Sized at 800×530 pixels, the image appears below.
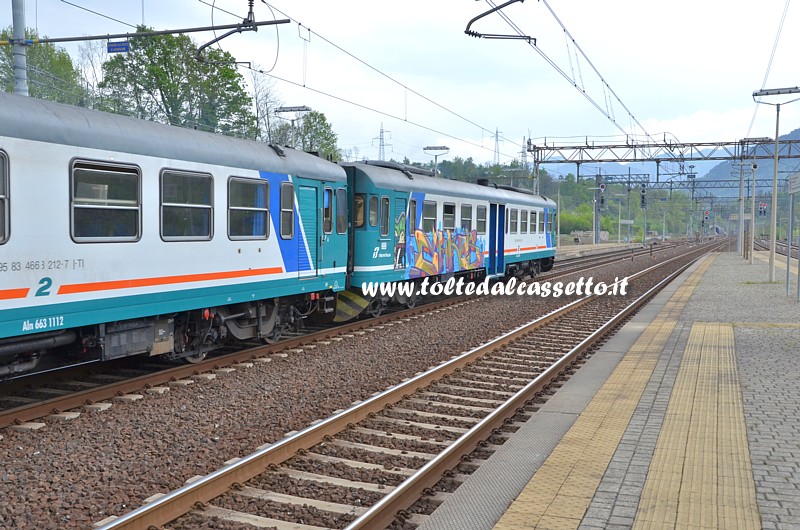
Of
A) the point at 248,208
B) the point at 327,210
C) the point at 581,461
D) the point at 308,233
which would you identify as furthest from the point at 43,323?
the point at 327,210

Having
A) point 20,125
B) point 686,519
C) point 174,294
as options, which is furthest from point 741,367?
point 20,125

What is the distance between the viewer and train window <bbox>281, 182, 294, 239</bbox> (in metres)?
12.0

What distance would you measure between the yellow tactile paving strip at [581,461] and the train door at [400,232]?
664cm

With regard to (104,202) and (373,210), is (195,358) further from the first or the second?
(373,210)

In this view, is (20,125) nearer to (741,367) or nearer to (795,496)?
(795,496)

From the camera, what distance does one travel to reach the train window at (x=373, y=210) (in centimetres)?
1541

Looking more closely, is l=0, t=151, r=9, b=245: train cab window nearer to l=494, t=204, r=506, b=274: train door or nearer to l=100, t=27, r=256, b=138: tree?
l=494, t=204, r=506, b=274: train door

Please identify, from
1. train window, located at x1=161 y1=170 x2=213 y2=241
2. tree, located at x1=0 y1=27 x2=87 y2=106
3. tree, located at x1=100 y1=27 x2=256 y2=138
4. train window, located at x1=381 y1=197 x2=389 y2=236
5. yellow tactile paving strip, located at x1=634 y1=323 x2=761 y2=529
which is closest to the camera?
yellow tactile paving strip, located at x1=634 y1=323 x2=761 y2=529

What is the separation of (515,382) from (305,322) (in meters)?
6.82

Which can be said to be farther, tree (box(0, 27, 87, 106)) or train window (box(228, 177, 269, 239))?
tree (box(0, 27, 87, 106))

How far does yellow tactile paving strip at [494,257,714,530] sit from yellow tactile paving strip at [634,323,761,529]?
0.42 m

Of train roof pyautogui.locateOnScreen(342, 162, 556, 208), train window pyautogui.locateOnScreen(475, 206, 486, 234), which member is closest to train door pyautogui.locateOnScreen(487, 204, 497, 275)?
train roof pyautogui.locateOnScreen(342, 162, 556, 208)

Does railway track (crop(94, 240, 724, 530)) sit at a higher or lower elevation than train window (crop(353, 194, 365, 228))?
lower

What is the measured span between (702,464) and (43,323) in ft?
20.9
